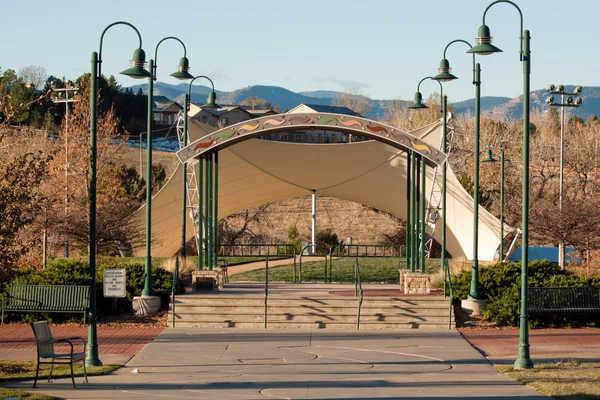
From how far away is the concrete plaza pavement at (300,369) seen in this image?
13367 mm

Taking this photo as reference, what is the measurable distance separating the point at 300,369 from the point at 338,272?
67.4 ft

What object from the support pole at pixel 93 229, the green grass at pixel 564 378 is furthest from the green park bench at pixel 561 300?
the support pole at pixel 93 229

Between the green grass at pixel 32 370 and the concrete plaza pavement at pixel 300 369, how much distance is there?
0.93ft

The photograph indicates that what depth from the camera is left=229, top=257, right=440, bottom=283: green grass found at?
33.1m

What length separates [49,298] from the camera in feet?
69.8

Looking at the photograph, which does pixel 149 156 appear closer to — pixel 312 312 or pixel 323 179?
pixel 312 312

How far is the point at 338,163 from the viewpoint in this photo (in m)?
31.9

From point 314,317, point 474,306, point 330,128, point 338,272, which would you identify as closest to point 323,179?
point 338,272

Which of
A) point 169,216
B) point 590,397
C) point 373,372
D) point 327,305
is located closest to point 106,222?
point 169,216

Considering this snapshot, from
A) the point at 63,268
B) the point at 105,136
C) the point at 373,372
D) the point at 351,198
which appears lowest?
the point at 373,372

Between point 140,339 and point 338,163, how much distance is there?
1410 cm

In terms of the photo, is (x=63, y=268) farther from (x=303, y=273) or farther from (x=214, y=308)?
(x=303, y=273)

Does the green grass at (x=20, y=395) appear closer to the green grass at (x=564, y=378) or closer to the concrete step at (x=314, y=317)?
the green grass at (x=564, y=378)

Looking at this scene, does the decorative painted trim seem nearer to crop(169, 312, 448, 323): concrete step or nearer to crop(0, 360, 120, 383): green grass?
crop(169, 312, 448, 323): concrete step
